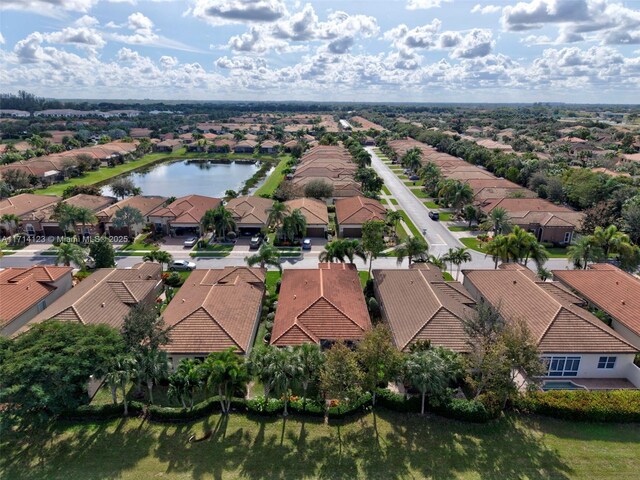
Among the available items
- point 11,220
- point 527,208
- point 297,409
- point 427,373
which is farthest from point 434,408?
point 11,220

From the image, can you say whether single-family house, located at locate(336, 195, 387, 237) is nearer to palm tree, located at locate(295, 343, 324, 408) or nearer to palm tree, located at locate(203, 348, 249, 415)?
palm tree, located at locate(295, 343, 324, 408)

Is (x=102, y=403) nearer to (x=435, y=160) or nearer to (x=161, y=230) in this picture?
(x=161, y=230)

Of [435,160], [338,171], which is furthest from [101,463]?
[435,160]

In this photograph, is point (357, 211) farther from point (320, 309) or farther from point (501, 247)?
point (320, 309)

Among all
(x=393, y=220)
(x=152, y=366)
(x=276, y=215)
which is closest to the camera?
(x=152, y=366)

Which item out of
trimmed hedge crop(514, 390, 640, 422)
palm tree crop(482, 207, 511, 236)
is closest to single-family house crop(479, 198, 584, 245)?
palm tree crop(482, 207, 511, 236)
